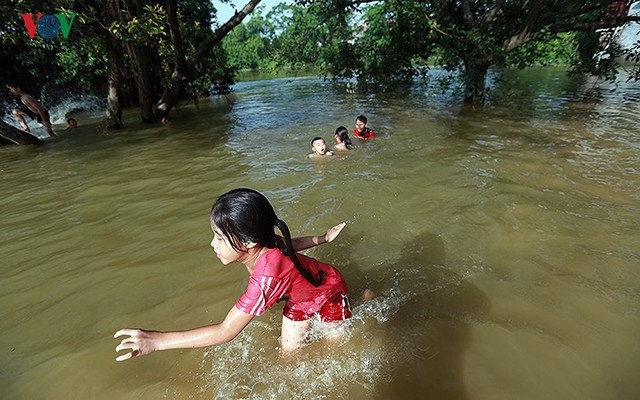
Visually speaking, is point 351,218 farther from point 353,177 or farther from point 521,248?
point 521,248

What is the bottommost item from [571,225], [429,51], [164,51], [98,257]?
[571,225]

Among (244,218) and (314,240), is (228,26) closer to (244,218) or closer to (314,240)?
(314,240)

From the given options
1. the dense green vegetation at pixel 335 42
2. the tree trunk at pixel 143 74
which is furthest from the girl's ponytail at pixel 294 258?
the tree trunk at pixel 143 74

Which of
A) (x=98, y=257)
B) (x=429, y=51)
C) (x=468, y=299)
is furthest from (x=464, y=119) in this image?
(x=98, y=257)

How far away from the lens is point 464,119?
1002 cm

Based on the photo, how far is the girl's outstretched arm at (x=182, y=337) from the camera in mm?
1686

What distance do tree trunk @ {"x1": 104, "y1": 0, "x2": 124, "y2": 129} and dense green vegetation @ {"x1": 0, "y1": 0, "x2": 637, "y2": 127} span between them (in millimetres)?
30

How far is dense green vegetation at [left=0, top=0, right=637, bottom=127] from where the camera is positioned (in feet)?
30.4

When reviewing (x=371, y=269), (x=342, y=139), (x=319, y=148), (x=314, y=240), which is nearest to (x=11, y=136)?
(x=319, y=148)

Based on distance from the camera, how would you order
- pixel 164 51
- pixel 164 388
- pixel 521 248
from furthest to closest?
pixel 164 51 → pixel 521 248 → pixel 164 388

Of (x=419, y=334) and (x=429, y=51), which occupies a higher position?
(x=429, y=51)

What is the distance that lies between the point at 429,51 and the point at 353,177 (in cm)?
983

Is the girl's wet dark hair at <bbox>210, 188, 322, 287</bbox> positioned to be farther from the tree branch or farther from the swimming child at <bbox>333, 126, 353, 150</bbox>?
the tree branch

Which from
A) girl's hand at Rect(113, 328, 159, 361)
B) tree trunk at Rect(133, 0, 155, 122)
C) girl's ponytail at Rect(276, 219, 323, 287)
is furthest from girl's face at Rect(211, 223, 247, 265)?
tree trunk at Rect(133, 0, 155, 122)
